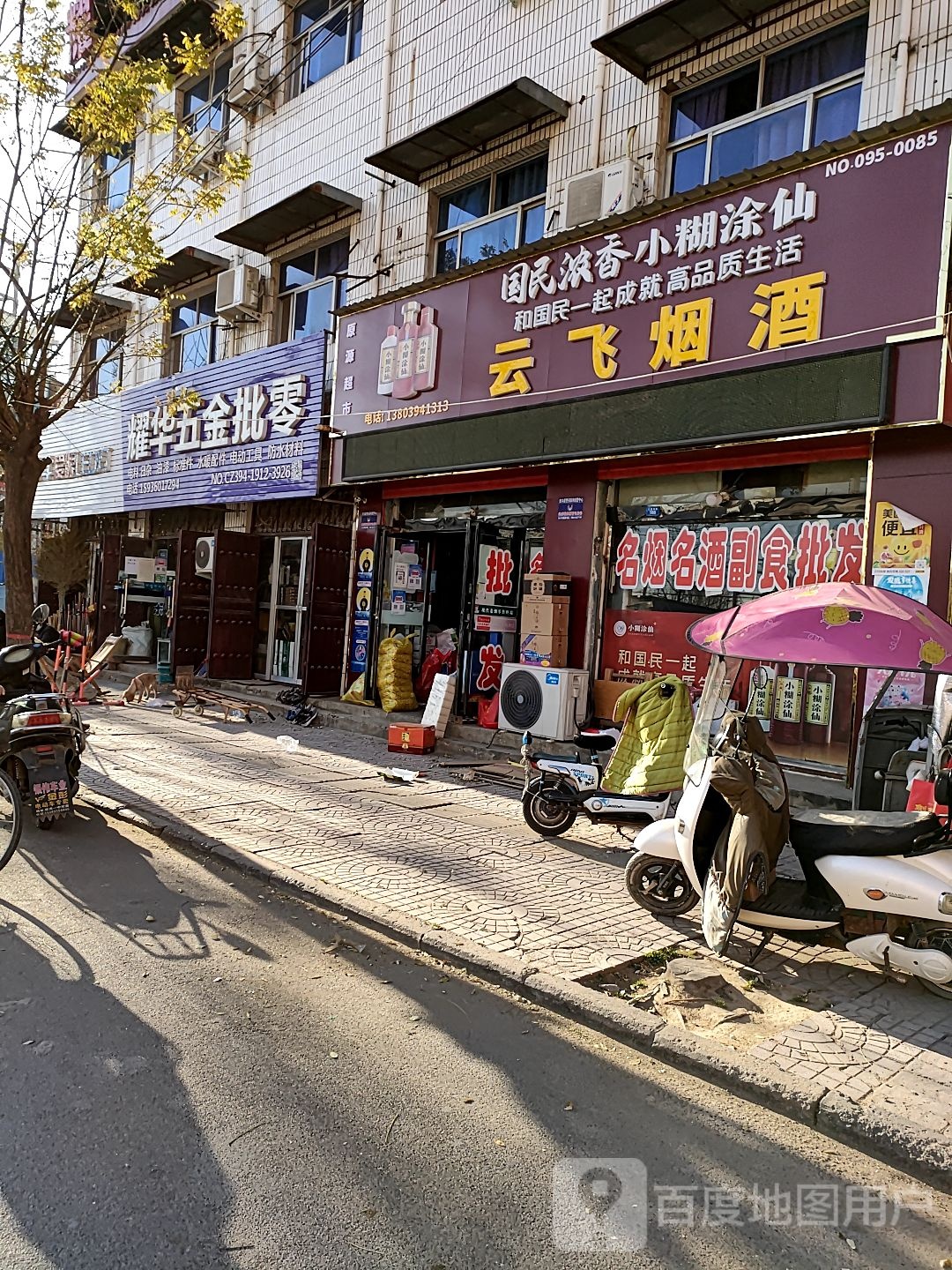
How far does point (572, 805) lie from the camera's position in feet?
23.5

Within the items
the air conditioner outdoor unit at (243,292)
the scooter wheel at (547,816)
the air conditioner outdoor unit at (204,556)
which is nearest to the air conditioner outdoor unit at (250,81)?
the air conditioner outdoor unit at (243,292)

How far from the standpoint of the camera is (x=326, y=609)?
14055 mm

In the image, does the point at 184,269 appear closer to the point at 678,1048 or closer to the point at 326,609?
the point at 326,609

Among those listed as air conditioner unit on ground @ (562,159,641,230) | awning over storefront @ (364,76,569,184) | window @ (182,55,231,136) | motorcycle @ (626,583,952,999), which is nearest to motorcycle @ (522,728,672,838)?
motorcycle @ (626,583,952,999)

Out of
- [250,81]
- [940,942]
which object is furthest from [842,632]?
[250,81]

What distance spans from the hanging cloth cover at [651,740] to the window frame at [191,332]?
42.7 feet

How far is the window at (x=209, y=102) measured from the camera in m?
17.5

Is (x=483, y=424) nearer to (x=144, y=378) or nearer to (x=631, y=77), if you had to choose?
(x=631, y=77)

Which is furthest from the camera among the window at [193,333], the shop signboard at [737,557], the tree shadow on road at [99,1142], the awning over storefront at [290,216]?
the window at [193,333]

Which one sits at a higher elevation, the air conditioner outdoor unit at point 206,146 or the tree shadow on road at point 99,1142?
the air conditioner outdoor unit at point 206,146

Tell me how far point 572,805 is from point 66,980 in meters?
4.01

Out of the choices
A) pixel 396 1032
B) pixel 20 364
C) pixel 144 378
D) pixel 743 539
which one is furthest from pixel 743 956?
pixel 144 378

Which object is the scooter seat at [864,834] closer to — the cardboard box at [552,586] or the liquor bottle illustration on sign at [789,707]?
the liquor bottle illustration on sign at [789,707]

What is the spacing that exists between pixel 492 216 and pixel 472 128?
1.09 meters
